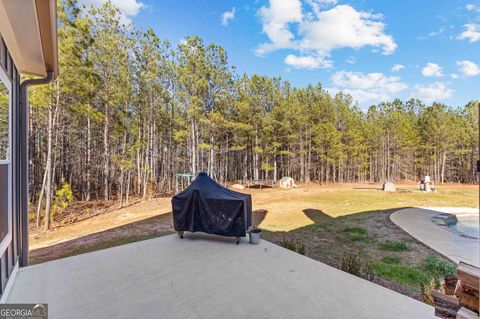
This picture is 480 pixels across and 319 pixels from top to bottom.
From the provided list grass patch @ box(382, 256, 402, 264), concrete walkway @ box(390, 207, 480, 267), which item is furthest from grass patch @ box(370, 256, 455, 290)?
concrete walkway @ box(390, 207, 480, 267)

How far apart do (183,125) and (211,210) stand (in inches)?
502

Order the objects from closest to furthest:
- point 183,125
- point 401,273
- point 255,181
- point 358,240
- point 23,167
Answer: point 23,167 → point 401,273 → point 358,240 → point 183,125 → point 255,181

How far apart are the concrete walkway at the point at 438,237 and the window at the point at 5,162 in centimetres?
735

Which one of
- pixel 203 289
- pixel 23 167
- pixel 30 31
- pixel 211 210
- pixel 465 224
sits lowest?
pixel 465 224

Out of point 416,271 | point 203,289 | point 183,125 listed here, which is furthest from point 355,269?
point 183,125

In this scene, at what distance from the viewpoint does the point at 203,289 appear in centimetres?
308

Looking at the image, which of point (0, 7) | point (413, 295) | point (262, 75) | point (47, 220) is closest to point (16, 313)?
point (0, 7)

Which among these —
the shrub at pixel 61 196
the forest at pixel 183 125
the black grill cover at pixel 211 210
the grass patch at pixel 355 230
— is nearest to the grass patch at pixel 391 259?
the grass patch at pixel 355 230

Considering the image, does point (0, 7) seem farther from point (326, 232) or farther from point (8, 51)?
point (326, 232)

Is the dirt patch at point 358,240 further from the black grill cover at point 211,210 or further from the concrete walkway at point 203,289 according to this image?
the black grill cover at point 211,210

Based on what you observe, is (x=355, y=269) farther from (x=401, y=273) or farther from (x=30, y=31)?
(x=30, y=31)

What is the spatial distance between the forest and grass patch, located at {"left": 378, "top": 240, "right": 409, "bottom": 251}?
7720 millimetres

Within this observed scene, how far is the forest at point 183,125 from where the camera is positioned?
9.95 m

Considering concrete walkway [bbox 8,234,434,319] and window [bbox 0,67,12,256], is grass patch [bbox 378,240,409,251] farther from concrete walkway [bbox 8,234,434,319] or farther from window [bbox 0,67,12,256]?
window [bbox 0,67,12,256]
